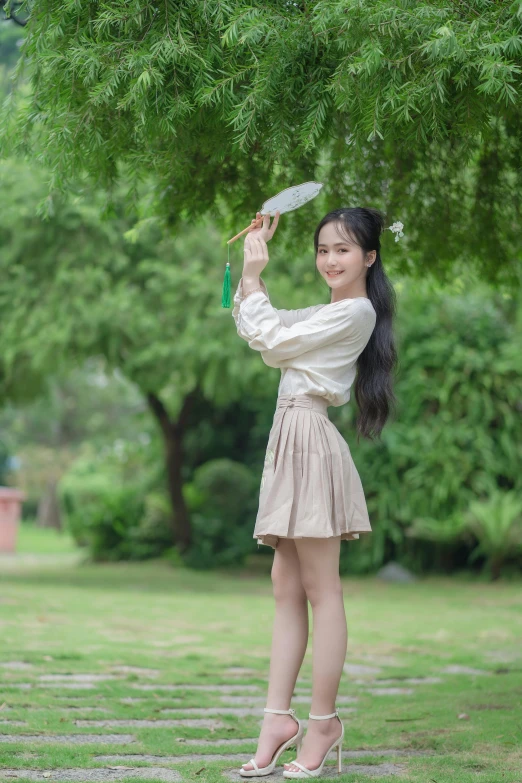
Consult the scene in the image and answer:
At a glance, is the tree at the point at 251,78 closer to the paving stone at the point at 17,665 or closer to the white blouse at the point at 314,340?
the white blouse at the point at 314,340

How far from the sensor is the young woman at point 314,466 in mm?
3100

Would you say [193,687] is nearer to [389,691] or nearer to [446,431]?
[389,691]

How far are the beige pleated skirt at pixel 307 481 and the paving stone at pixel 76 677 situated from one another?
2257mm

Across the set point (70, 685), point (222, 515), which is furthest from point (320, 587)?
point (222, 515)

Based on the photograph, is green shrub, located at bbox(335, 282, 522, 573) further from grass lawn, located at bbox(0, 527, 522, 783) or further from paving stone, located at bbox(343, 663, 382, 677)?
paving stone, located at bbox(343, 663, 382, 677)

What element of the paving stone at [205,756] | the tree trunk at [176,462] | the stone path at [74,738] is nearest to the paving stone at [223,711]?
the stone path at [74,738]

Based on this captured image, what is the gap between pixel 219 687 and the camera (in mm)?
5035

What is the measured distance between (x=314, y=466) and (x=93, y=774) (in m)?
1.21

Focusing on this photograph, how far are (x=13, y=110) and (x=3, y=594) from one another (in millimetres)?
7167

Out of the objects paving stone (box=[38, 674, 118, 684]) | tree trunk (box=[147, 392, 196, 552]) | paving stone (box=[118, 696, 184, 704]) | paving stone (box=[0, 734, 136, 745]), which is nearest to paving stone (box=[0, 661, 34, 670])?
paving stone (box=[38, 674, 118, 684])

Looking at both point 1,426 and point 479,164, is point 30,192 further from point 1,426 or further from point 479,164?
point 1,426

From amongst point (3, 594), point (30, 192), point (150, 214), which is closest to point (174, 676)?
point (150, 214)

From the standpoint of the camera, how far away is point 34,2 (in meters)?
3.34

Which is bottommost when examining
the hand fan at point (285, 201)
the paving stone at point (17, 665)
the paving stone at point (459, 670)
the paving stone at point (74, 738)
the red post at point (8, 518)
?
the red post at point (8, 518)
